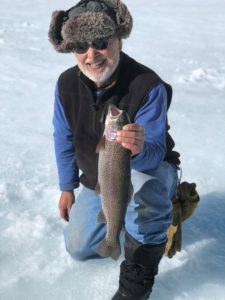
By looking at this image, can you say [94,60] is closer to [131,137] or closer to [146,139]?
[146,139]

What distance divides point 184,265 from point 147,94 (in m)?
1.09

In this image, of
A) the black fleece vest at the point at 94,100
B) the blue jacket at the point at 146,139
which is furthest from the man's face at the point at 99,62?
the blue jacket at the point at 146,139

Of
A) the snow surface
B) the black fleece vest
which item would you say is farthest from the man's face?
the snow surface

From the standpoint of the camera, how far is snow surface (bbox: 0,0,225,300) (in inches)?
110

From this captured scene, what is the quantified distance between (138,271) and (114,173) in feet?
2.77

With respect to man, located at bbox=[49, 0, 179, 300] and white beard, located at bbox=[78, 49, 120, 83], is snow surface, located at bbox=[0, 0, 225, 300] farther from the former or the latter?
white beard, located at bbox=[78, 49, 120, 83]

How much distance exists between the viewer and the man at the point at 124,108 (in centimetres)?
259

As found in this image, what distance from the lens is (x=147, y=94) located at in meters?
2.63

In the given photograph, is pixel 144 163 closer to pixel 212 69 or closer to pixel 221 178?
pixel 221 178

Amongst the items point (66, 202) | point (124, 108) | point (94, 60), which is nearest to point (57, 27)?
point (94, 60)

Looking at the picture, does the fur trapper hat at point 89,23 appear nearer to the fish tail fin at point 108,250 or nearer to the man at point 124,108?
the man at point 124,108

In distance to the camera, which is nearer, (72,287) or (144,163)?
(144,163)

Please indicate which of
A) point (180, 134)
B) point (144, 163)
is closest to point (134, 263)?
point (144, 163)

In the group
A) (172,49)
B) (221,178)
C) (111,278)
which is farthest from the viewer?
(172,49)
